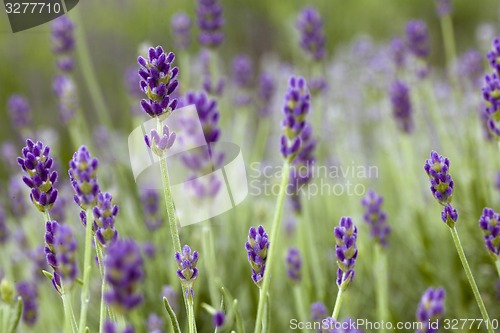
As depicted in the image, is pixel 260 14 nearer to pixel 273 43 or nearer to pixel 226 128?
pixel 273 43

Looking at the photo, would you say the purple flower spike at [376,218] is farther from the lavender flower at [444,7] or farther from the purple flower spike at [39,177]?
the lavender flower at [444,7]

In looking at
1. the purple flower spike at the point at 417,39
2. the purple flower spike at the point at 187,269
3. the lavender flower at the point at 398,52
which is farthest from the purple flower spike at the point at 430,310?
the lavender flower at the point at 398,52

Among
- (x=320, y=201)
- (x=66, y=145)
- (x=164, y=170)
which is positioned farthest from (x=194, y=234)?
(x=66, y=145)

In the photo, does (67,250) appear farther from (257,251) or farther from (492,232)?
(492,232)

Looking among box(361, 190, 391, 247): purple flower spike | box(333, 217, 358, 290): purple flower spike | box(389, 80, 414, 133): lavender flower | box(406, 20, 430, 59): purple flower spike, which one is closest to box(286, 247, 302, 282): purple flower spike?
box(361, 190, 391, 247): purple flower spike

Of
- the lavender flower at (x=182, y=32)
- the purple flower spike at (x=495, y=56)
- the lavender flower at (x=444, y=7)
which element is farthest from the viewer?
the lavender flower at (x=444, y=7)

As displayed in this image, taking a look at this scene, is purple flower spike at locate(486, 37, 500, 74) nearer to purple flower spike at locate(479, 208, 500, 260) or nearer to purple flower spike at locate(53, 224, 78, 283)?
purple flower spike at locate(479, 208, 500, 260)
